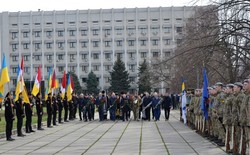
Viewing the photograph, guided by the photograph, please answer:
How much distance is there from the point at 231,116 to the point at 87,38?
96.8 m

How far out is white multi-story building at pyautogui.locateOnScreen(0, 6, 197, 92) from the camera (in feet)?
355

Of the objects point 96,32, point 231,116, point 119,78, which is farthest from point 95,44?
point 231,116

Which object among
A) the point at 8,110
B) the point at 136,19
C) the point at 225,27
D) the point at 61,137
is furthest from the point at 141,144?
the point at 136,19

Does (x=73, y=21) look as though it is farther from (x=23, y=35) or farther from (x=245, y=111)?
(x=245, y=111)

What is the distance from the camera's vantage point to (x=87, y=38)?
10938 cm

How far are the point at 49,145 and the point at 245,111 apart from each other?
7749 millimetres

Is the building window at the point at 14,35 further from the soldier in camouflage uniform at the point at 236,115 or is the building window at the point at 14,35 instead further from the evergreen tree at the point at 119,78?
the soldier in camouflage uniform at the point at 236,115

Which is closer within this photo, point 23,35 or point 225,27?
point 225,27

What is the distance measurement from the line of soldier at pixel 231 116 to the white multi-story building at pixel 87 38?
293 feet

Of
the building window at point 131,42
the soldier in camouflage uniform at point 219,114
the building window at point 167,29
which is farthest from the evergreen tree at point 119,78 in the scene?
the soldier in camouflage uniform at point 219,114

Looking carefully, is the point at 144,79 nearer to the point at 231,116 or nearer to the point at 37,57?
the point at 37,57

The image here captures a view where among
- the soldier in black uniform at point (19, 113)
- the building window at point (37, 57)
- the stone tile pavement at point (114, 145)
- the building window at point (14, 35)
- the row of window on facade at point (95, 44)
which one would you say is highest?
the building window at point (14, 35)

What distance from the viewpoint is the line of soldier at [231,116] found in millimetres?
12602

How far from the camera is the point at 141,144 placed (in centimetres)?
1717
